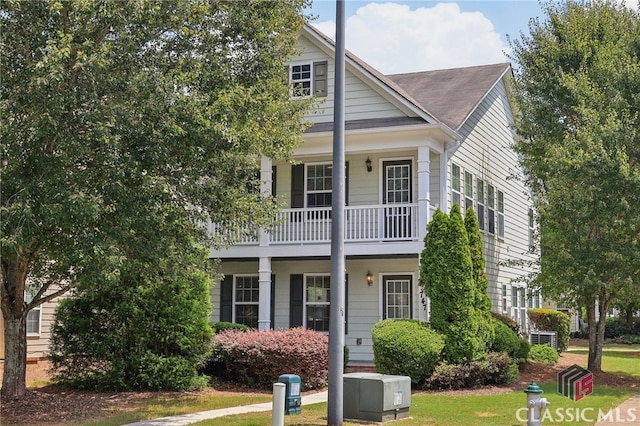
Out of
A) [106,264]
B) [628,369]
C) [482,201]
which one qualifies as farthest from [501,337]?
[106,264]

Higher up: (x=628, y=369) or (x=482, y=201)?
(x=482, y=201)

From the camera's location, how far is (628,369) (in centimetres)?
2094

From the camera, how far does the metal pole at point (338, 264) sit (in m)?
10.2

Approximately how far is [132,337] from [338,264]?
6.12 meters

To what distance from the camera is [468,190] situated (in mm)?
23250

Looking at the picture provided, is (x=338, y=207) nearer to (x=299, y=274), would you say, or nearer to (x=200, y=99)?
(x=200, y=99)

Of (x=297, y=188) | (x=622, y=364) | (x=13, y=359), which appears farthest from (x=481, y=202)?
(x=13, y=359)

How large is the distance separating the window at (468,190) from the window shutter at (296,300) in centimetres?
577

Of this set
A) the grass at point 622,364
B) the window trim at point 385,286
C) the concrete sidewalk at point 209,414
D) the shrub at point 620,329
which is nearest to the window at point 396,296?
the window trim at point 385,286

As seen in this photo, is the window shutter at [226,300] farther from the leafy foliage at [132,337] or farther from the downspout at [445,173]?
the leafy foliage at [132,337]

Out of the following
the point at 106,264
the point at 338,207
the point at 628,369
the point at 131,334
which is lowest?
the point at 628,369

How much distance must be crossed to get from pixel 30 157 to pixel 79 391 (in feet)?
21.0

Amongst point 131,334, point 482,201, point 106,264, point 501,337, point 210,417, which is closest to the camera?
point 106,264

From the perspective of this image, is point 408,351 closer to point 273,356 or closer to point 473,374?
point 473,374
